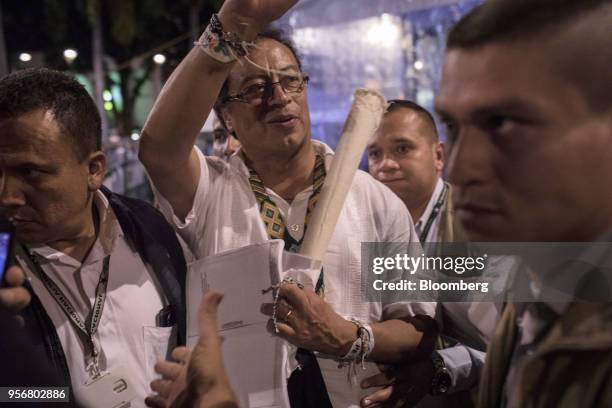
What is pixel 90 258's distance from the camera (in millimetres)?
1105

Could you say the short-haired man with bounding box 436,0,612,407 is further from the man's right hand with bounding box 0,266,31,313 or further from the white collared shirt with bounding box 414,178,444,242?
the white collared shirt with bounding box 414,178,444,242

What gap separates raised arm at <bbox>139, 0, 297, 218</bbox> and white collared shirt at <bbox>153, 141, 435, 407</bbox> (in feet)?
0.28

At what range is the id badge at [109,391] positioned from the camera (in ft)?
3.24

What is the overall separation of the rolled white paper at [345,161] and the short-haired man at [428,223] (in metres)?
0.23

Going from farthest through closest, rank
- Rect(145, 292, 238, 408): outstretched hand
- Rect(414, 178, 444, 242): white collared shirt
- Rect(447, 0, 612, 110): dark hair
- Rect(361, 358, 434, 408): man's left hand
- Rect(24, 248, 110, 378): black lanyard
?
Rect(414, 178, 444, 242): white collared shirt
Rect(361, 358, 434, 408): man's left hand
Rect(24, 248, 110, 378): black lanyard
Rect(145, 292, 238, 408): outstretched hand
Rect(447, 0, 612, 110): dark hair

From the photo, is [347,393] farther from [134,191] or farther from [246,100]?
[134,191]

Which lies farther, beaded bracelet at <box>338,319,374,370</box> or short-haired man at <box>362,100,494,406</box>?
short-haired man at <box>362,100,494,406</box>

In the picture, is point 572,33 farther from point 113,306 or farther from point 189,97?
point 113,306

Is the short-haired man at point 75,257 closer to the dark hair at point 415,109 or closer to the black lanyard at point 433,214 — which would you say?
the black lanyard at point 433,214

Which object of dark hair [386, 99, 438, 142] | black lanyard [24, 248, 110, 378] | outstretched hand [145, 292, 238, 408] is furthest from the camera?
dark hair [386, 99, 438, 142]

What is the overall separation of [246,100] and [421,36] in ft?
9.00

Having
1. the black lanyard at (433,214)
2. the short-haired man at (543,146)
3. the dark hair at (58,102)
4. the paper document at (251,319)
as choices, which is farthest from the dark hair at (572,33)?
the black lanyard at (433,214)
